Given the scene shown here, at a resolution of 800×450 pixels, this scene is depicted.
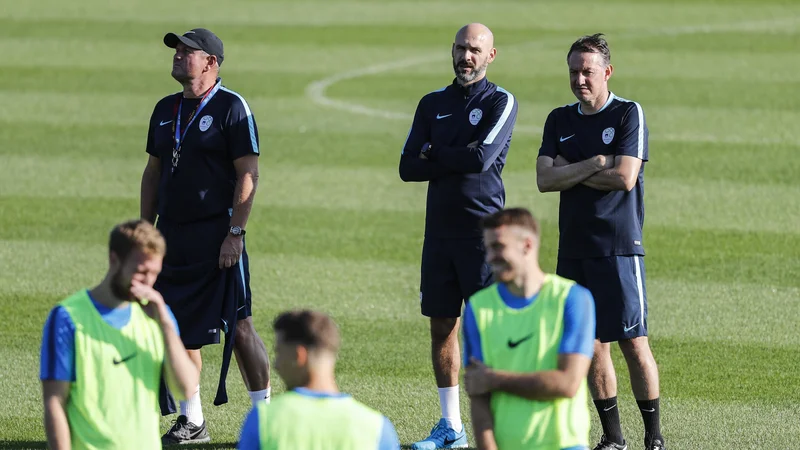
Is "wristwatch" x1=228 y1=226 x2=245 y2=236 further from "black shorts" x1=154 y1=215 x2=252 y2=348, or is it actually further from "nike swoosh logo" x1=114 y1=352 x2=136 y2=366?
"nike swoosh logo" x1=114 y1=352 x2=136 y2=366

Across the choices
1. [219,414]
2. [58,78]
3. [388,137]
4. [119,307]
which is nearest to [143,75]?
[58,78]

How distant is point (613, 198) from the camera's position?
295 inches

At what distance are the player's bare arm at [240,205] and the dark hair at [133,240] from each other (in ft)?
8.81

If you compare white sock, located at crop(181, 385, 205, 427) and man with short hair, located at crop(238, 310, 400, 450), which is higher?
man with short hair, located at crop(238, 310, 400, 450)

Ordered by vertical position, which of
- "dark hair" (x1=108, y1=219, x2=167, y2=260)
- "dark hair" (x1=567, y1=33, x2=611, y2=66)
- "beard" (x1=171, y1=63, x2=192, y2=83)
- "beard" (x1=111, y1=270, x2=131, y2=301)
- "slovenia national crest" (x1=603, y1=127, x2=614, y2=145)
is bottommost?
"beard" (x1=111, y1=270, x2=131, y2=301)

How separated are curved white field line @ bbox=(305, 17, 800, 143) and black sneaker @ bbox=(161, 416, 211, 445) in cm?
965

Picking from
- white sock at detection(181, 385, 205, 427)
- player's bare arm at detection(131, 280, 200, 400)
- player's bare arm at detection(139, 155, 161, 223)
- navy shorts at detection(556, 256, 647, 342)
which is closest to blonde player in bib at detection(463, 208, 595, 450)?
player's bare arm at detection(131, 280, 200, 400)

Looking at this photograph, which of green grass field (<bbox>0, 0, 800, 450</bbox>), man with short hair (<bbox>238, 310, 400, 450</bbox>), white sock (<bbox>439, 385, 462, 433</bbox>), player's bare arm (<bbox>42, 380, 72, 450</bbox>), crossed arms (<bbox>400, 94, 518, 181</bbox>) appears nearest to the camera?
man with short hair (<bbox>238, 310, 400, 450</bbox>)

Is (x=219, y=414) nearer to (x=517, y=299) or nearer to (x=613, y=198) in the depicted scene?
(x=613, y=198)

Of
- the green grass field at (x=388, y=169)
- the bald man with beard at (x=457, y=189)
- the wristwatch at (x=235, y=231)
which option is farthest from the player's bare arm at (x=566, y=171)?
the wristwatch at (x=235, y=231)

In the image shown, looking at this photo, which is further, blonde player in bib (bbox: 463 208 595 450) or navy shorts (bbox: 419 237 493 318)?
navy shorts (bbox: 419 237 493 318)

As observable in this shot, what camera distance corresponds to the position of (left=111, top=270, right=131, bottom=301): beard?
4.87m

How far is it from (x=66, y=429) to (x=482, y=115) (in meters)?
3.65

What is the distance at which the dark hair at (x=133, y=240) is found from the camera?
4.84 m
